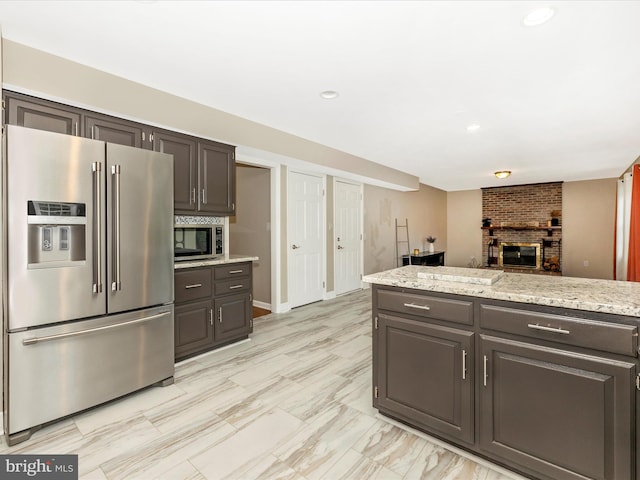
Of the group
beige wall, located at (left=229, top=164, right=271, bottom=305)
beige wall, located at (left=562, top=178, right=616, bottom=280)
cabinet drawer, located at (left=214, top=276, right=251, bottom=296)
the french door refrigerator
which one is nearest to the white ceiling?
the french door refrigerator

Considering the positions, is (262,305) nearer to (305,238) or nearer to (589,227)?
(305,238)

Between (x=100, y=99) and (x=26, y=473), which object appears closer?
(x=26, y=473)

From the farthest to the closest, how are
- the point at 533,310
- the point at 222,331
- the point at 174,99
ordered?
the point at 222,331 < the point at 174,99 < the point at 533,310

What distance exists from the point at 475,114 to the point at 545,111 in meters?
0.70

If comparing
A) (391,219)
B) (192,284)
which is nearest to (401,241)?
(391,219)

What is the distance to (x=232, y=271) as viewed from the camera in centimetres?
345

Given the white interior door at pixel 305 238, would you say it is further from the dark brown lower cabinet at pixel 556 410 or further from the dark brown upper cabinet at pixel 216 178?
the dark brown lower cabinet at pixel 556 410

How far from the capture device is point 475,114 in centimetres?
347

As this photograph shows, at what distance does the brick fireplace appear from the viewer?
8.46 metres

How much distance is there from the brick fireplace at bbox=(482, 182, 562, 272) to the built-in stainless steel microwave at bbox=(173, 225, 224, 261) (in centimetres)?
844

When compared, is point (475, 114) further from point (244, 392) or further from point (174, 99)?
point (244, 392)

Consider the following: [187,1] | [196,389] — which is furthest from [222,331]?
[187,1]

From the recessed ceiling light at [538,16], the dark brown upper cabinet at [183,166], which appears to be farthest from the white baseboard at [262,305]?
the recessed ceiling light at [538,16]

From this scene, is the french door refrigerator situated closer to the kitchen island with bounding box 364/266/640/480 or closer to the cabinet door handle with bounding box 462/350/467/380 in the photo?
the kitchen island with bounding box 364/266/640/480
